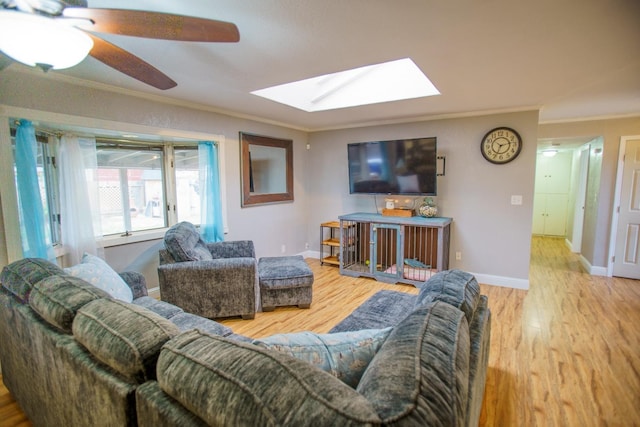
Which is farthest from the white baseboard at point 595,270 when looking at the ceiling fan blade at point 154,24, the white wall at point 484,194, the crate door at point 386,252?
the ceiling fan blade at point 154,24

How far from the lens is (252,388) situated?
0.77 metres

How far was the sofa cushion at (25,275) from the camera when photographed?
1.62m

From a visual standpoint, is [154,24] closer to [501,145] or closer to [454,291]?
[454,291]

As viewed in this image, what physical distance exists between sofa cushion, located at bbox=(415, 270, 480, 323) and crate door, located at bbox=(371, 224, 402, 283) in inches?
98.5

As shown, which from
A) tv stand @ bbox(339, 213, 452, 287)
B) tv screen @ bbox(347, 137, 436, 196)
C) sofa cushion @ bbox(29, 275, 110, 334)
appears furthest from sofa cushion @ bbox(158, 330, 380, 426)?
tv screen @ bbox(347, 137, 436, 196)

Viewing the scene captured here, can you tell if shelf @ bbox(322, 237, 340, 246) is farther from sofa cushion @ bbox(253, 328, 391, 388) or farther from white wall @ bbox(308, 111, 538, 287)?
sofa cushion @ bbox(253, 328, 391, 388)

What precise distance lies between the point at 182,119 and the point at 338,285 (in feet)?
9.05

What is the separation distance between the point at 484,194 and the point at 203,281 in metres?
3.56

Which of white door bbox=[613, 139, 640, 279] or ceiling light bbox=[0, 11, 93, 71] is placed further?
white door bbox=[613, 139, 640, 279]

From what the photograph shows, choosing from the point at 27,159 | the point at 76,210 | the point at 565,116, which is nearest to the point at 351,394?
the point at 27,159

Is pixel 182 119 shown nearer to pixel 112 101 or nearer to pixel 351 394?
pixel 112 101

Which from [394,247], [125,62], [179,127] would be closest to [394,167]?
[394,247]

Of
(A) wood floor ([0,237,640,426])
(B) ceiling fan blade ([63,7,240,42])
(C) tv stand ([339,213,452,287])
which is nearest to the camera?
(B) ceiling fan blade ([63,7,240,42])

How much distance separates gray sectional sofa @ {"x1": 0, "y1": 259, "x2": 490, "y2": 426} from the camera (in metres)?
0.74
